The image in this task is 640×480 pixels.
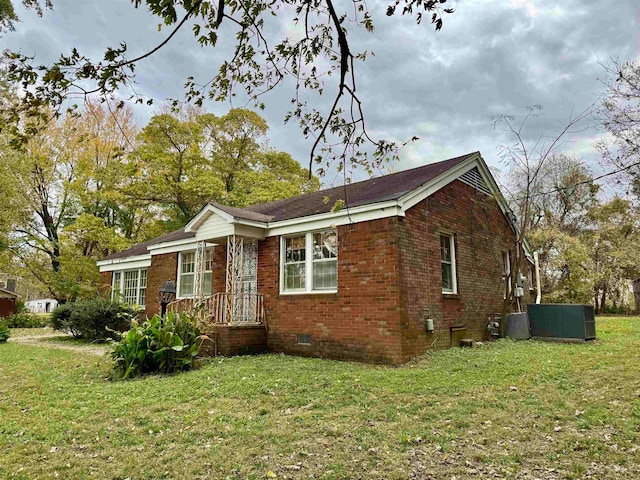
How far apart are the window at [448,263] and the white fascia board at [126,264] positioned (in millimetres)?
11386

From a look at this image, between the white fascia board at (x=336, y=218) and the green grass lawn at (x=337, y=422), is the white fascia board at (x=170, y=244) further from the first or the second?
the green grass lawn at (x=337, y=422)

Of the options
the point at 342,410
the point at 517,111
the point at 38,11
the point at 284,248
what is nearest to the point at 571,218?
the point at 517,111

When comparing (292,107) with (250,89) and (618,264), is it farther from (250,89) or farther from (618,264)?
(618,264)

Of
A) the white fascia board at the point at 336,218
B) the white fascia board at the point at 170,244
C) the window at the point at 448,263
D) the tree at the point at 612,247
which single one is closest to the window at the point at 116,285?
the white fascia board at the point at 170,244

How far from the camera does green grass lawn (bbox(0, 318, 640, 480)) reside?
4.20 meters

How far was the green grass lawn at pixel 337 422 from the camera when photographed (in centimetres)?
420

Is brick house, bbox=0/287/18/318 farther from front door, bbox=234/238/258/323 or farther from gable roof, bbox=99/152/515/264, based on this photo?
front door, bbox=234/238/258/323

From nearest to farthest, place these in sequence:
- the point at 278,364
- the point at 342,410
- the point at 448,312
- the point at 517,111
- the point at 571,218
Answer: the point at 342,410 → the point at 278,364 → the point at 448,312 → the point at 517,111 → the point at 571,218

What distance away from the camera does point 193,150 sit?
86.2ft

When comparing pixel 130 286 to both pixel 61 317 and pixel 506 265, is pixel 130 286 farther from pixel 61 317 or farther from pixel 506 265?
pixel 506 265

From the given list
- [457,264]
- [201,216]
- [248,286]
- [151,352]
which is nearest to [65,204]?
[201,216]

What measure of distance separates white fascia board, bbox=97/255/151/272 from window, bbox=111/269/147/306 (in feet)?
0.81

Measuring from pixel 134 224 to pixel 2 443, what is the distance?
26.1 m

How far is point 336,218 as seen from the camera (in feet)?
33.9
